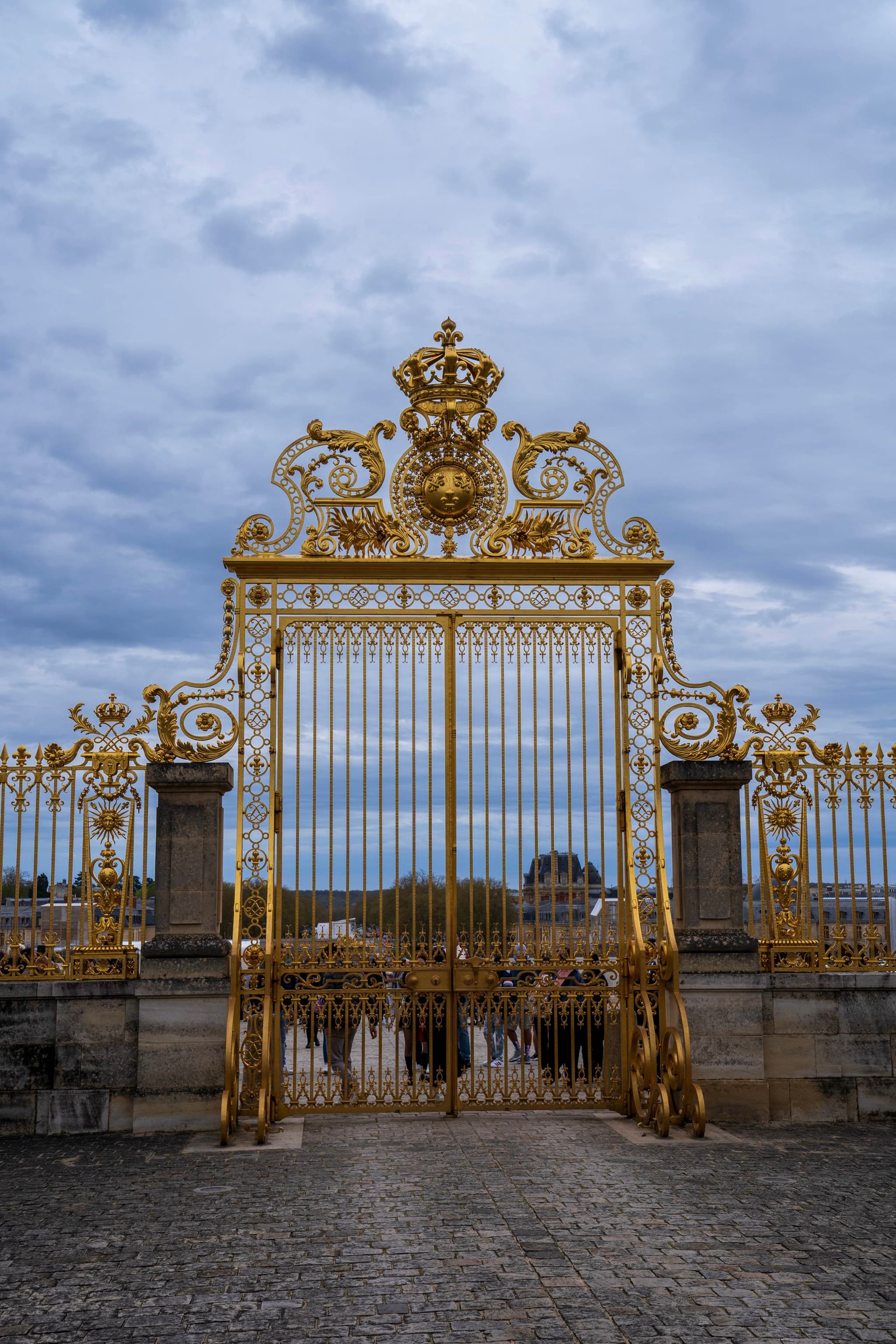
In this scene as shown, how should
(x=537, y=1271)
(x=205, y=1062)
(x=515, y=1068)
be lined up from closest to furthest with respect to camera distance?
1. (x=537, y=1271)
2. (x=205, y=1062)
3. (x=515, y=1068)

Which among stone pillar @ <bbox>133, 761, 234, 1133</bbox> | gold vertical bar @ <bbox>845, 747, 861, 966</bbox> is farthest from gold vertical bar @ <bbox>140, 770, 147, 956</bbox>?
gold vertical bar @ <bbox>845, 747, 861, 966</bbox>

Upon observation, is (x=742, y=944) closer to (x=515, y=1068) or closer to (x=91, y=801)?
(x=515, y=1068)

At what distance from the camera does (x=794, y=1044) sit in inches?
373

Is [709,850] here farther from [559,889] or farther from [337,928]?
[337,928]

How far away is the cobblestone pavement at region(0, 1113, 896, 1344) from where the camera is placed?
16.5 feet

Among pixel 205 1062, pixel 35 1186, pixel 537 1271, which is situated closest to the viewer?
pixel 537 1271

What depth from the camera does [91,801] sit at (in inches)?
369

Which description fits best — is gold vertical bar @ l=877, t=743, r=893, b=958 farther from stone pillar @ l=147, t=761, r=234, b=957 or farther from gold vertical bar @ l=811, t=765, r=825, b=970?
stone pillar @ l=147, t=761, r=234, b=957

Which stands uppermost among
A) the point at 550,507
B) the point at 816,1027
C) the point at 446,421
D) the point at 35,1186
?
the point at 446,421

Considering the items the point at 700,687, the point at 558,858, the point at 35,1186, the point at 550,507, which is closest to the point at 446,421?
the point at 550,507

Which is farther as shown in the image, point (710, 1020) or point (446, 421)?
point (446, 421)

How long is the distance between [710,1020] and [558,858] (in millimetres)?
1670

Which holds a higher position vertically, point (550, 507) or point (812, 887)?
point (550, 507)

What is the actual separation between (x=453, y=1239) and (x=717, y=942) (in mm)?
4000
